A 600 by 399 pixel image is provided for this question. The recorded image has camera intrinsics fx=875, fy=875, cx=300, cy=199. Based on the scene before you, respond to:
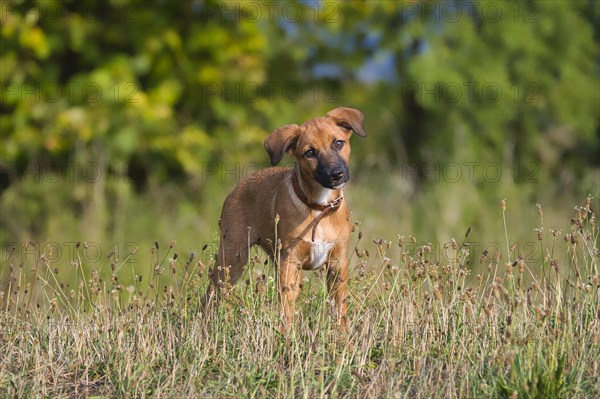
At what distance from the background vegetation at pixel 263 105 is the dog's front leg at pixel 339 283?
459 centimetres

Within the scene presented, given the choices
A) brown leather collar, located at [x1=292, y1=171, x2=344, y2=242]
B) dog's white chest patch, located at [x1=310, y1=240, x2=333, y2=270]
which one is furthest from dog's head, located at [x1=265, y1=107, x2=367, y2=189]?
dog's white chest patch, located at [x1=310, y1=240, x2=333, y2=270]

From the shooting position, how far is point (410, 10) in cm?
1330

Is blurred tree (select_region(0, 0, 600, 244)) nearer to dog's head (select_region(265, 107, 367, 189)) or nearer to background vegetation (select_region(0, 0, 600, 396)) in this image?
background vegetation (select_region(0, 0, 600, 396))

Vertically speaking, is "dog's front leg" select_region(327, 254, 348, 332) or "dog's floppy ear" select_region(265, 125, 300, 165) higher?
"dog's floppy ear" select_region(265, 125, 300, 165)

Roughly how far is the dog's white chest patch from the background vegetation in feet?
15.3

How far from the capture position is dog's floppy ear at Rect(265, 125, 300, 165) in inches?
219

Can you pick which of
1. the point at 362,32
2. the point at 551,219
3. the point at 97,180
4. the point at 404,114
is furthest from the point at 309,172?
the point at 404,114

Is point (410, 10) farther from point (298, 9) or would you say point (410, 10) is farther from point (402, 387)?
point (402, 387)

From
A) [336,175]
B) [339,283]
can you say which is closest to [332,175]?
[336,175]

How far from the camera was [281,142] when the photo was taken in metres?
5.63

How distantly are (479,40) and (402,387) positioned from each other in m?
9.82

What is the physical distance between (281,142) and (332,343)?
147cm

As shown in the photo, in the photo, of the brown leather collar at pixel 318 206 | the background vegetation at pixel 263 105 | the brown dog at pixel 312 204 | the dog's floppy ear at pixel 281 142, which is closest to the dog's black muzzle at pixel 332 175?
the brown dog at pixel 312 204

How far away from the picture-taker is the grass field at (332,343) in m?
4.28
